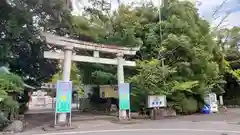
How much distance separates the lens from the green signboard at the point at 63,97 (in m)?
10.6

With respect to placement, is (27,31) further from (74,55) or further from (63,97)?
(63,97)

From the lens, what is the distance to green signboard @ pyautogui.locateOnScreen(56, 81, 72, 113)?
34.9 ft

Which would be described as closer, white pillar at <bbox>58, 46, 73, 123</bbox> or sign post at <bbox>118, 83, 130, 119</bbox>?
Answer: white pillar at <bbox>58, 46, 73, 123</bbox>

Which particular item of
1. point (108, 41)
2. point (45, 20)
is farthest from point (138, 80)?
point (45, 20)

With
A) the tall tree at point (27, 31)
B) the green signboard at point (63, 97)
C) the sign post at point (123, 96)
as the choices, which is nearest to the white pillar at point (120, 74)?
the sign post at point (123, 96)

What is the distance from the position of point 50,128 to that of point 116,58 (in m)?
5.17

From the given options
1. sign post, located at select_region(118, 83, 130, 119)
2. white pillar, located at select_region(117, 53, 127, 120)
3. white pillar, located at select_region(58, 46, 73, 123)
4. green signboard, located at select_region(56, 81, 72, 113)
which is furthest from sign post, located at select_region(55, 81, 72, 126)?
white pillar, located at select_region(117, 53, 127, 120)

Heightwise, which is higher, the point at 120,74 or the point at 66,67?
the point at 66,67

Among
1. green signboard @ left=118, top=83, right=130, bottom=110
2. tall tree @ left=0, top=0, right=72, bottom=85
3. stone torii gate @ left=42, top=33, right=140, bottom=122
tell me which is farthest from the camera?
green signboard @ left=118, top=83, right=130, bottom=110

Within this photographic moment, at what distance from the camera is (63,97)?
10.8 metres

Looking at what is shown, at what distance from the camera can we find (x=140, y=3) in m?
18.2

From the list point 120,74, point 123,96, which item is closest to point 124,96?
point 123,96

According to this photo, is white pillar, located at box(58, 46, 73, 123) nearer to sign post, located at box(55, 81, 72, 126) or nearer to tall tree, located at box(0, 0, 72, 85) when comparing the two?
sign post, located at box(55, 81, 72, 126)

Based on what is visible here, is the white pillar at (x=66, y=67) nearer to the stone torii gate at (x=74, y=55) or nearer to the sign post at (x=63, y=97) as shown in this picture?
the stone torii gate at (x=74, y=55)
